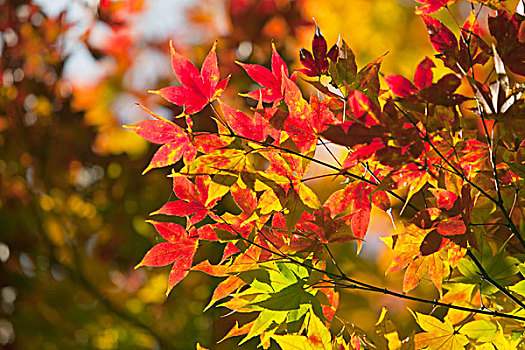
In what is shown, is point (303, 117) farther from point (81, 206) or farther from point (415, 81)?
point (81, 206)

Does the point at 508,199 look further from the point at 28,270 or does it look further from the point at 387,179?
the point at 28,270

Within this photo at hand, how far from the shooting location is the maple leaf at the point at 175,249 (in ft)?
1.84

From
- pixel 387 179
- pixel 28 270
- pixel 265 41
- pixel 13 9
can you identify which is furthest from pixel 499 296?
pixel 13 9

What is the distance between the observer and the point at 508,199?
544 mm

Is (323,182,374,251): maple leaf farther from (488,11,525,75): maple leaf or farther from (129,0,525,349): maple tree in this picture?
(488,11,525,75): maple leaf

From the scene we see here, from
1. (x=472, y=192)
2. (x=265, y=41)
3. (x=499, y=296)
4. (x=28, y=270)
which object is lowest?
(x=28, y=270)

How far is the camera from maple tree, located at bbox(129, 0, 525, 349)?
46 cm

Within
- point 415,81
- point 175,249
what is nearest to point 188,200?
point 175,249

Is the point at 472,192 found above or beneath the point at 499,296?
above

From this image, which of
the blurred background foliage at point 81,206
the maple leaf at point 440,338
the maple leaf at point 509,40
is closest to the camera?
the maple leaf at point 509,40

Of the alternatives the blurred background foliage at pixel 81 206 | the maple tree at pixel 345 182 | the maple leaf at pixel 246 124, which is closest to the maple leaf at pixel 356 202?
the maple tree at pixel 345 182

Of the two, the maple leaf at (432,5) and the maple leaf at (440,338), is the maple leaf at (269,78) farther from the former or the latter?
the maple leaf at (440,338)

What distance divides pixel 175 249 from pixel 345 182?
205 millimetres

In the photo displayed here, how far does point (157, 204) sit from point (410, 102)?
59.5 inches
